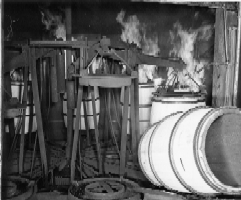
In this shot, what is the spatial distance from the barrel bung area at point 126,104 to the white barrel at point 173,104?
0.04ft

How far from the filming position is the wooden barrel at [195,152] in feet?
8.43

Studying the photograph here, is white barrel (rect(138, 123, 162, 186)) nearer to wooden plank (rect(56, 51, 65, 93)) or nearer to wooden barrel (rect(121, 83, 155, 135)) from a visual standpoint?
wooden barrel (rect(121, 83, 155, 135))

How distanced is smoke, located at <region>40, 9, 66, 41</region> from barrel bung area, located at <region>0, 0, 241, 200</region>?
0.8 inches

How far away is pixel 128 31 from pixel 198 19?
1.36 metres

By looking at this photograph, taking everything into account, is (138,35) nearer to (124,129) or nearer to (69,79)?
(69,79)

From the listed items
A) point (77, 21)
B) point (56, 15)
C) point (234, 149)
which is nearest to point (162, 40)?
point (77, 21)

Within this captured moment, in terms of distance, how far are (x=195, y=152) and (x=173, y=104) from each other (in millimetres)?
1213

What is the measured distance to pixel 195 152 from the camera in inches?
100

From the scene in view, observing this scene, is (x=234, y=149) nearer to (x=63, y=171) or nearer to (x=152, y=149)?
(x=152, y=149)

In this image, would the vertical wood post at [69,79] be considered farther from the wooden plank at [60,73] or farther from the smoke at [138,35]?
the smoke at [138,35]

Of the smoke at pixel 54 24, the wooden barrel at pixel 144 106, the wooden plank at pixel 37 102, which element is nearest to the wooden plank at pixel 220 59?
the wooden barrel at pixel 144 106

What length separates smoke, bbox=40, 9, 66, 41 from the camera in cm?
634

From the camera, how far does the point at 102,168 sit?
405 cm

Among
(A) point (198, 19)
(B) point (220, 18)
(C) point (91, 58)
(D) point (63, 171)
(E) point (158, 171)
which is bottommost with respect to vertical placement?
(D) point (63, 171)
